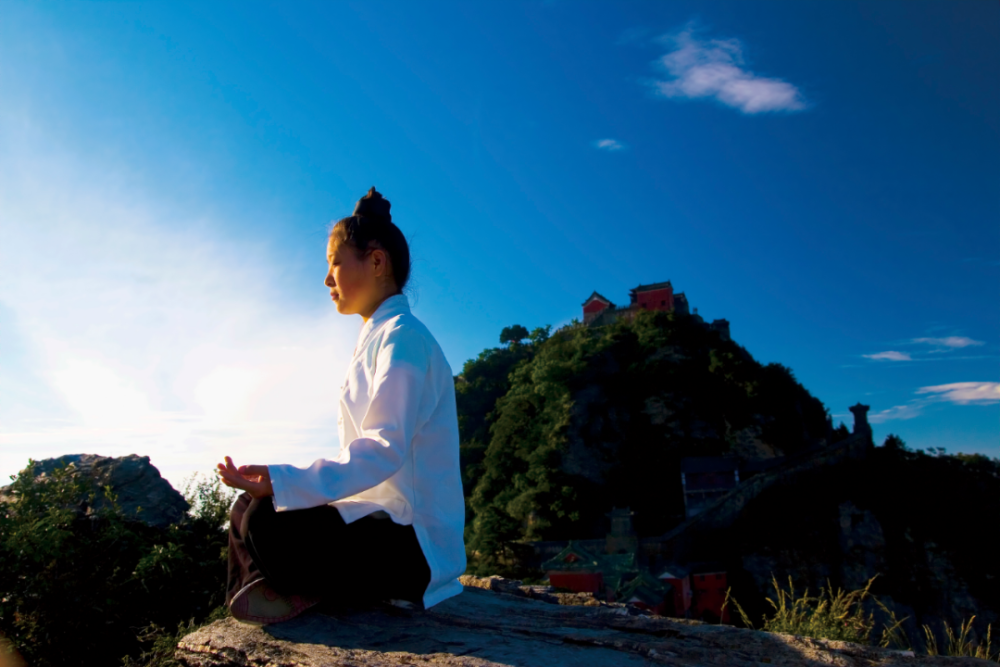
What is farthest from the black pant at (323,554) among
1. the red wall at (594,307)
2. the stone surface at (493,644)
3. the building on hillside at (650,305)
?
the red wall at (594,307)

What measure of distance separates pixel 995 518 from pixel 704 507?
41.7ft

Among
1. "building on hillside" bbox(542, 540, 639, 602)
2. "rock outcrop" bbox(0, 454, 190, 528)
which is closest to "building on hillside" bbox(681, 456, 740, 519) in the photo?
"building on hillside" bbox(542, 540, 639, 602)

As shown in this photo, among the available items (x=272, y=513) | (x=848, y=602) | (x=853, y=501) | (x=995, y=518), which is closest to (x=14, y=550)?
(x=272, y=513)

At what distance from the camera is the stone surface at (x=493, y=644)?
72.9 inches

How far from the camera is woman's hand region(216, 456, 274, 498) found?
1808 millimetres

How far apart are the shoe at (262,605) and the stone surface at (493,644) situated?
50mm

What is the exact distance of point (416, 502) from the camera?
210cm

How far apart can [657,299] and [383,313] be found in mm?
44659

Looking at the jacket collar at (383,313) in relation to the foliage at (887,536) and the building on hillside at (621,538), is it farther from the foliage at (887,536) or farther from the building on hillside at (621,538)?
the foliage at (887,536)

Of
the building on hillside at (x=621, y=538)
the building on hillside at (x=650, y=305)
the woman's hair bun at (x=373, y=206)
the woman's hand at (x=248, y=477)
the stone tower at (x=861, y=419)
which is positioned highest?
the building on hillside at (x=650, y=305)

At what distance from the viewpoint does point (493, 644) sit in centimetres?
197

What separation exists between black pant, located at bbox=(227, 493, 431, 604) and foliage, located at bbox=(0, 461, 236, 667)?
166cm

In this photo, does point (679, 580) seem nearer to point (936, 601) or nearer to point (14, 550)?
point (936, 601)

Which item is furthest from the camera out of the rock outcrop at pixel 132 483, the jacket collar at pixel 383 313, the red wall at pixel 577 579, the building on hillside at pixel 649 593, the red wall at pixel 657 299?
the red wall at pixel 657 299
